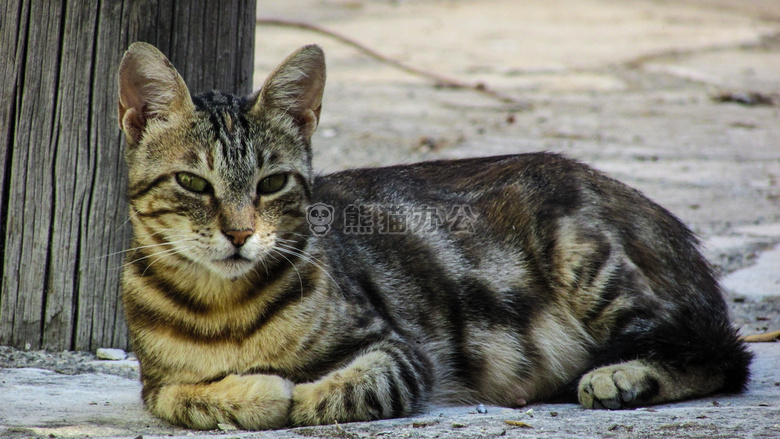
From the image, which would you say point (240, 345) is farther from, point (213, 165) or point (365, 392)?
point (213, 165)

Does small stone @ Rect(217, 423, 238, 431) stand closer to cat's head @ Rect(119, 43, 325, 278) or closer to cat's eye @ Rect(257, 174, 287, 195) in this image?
cat's head @ Rect(119, 43, 325, 278)

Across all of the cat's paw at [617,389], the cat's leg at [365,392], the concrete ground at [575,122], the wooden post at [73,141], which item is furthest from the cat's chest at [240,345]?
the cat's paw at [617,389]

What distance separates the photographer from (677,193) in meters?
6.43

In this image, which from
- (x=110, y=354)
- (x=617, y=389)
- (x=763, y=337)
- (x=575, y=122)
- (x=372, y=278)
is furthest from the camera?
(x=575, y=122)

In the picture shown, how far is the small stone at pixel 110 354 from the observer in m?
4.04

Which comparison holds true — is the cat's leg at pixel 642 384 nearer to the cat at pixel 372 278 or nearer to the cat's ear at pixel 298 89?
the cat at pixel 372 278

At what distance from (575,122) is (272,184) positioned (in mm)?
5618

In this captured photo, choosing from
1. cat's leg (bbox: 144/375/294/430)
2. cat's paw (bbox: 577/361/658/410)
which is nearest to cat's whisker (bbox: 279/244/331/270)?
cat's leg (bbox: 144/375/294/430)

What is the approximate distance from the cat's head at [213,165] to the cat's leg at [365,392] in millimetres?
488

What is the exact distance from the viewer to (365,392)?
316 centimetres

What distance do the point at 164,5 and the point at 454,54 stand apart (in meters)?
8.05

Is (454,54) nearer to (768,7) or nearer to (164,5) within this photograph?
(768,7)

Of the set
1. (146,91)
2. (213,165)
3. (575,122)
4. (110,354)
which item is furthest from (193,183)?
(575,122)

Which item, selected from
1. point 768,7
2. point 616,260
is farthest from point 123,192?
point 768,7
